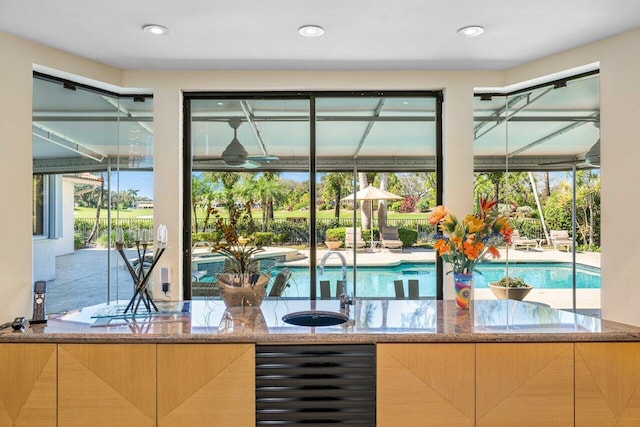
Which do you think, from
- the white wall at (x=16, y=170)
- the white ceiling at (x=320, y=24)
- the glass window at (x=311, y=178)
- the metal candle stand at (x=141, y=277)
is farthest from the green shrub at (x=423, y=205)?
the white wall at (x=16, y=170)

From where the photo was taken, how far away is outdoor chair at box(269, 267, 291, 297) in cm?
361

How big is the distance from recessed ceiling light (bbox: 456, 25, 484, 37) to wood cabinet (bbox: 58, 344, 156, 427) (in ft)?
8.40

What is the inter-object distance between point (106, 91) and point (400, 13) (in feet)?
8.19

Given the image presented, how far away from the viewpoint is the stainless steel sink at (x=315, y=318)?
7.56 feet

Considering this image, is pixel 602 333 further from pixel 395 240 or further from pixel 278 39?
pixel 278 39

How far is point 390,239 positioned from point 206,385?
2.24 meters

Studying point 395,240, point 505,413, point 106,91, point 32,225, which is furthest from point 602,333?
point 106,91

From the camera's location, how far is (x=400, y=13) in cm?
241

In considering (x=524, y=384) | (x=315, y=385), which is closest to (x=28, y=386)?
(x=315, y=385)

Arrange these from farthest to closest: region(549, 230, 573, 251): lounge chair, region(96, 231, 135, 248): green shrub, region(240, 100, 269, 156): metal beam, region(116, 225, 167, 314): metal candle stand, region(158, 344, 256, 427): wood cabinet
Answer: region(240, 100, 269, 156): metal beam → region(96, 231, 135, 248): green shrub → region(549, 230, 573, 251): lounge chair → region(116, 225, 167, 314): metal candle stand → region(158, 344, 256, 427): wood cabinet

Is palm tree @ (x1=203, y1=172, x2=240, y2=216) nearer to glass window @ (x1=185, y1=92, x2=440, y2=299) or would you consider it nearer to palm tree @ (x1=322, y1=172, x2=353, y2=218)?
glass window @ (x1=185, y1=92, x2=440, y2=299)

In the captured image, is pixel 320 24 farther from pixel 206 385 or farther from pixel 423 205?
pixel 206 385

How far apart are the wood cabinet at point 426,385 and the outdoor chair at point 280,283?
188 cm

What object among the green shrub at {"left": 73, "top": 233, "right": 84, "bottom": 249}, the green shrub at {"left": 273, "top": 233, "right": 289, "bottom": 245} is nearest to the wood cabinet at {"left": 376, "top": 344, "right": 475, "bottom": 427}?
the green shrub at {"left": 273, "top": 233, "right": 289, "bottom": 245}
